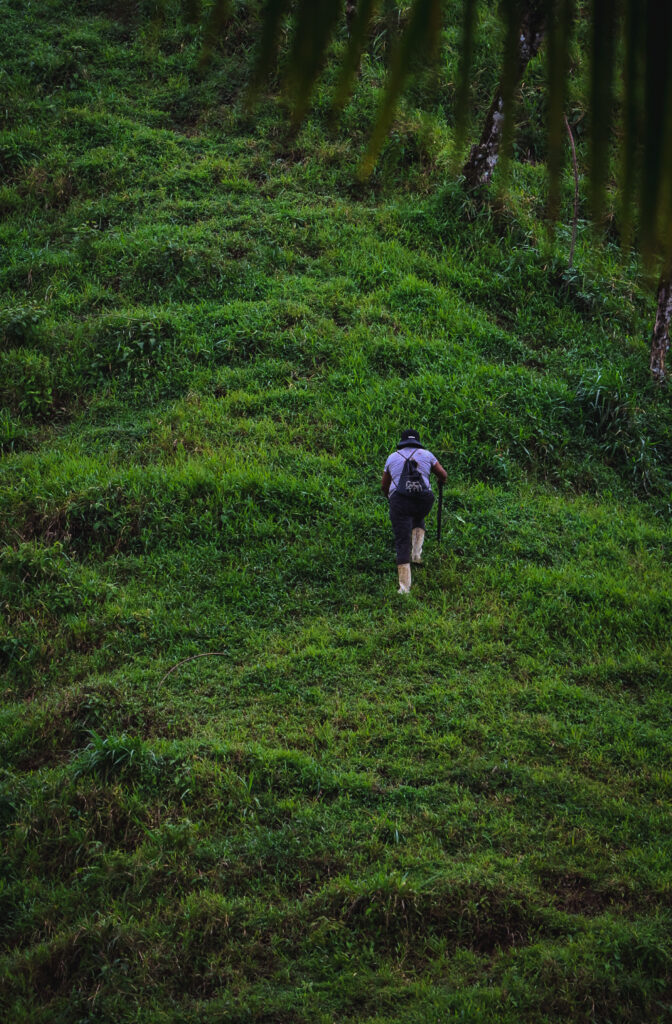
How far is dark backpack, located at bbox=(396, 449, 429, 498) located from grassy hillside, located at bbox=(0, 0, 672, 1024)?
0.71 meters

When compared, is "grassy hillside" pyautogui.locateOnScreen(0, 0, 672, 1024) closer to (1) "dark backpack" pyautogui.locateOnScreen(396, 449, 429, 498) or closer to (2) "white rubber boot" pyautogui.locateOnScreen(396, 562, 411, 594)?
(2) "white rubber boot" pyautogui.locateOnScreen(396, 562, 411, 594)

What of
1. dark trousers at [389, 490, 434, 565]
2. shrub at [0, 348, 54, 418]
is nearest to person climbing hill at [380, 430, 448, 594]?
dark trousers at [389, 490, 434, 565]

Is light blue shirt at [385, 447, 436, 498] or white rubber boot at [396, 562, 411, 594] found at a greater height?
light blue shirt at [385, 447, 436, 498]

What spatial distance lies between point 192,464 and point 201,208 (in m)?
4.54

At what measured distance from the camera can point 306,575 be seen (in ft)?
22.5

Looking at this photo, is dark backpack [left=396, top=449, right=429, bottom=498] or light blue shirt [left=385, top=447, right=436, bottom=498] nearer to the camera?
dark backpack [left=396, top=449, right=429, bottom=498]

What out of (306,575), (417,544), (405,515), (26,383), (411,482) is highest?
(26,383)

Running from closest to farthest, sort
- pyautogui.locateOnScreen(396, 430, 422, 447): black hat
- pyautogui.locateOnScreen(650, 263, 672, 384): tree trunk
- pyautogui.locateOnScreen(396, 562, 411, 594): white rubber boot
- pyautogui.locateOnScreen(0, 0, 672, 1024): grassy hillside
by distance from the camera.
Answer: pyautogui.locateOnScreen(0, 0, 672, 1024): grassy hillside, pyautogui.locateOnScreen(396, 562, 411, 594): white rubber boot, pyautogui.locateOnScreen(396, 430, 422, 447): black hat, pyautogui.locateOnScreen(650, 263, 672, 384): tree trunk

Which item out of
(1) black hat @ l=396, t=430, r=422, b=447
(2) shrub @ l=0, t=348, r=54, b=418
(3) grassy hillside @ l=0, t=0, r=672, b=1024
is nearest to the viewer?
(3) grassy hillside @ l=0, t=0, r=672, b=1024

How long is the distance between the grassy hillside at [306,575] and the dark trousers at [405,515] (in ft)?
1.07

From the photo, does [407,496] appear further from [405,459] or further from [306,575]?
[306,575]

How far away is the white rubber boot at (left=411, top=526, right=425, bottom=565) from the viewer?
6.78m

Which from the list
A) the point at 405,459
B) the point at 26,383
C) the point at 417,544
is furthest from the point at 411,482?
the point at 26,383

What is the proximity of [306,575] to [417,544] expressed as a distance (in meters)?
0.91
